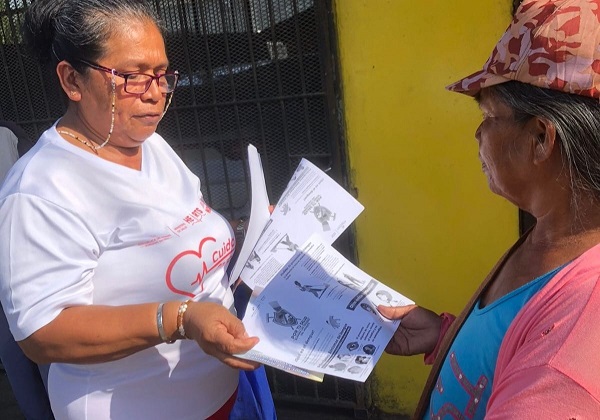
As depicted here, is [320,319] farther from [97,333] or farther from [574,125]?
[574,125]

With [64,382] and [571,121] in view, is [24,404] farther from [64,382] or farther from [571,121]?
[571,121]

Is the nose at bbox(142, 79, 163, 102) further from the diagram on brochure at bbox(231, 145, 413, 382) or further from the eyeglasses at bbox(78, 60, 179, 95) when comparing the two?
the diagram on brochure at bbox(231, 145, 413, 382)

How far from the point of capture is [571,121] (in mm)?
918

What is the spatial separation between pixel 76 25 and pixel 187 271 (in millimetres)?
671

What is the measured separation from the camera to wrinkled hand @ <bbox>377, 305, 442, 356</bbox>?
4.81 ft

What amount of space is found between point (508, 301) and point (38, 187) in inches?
40.4

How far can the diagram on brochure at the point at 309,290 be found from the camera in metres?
1.32

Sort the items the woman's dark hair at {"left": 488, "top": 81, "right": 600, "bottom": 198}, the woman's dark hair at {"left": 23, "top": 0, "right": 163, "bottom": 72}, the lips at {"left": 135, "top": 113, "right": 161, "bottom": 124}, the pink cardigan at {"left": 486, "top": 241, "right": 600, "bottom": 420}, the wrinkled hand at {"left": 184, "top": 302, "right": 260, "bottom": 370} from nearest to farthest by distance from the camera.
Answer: the pink cardigan at {"left": 486, "top": 241, "right": 600, "bottom": 420}
the woman's dark hair at {"left": 488, "top": 81, "right": 600, "bottom": 198}
the wrinkled hand at {"left": 184, "top": 302, "right": 260, "bottom": 370}
the woman's dark hair at {"left": 23, "top": 0, "right": 163, "bottom": 72}
the lips at {"left": 135, "top": 113, "right": 161, "bottom": 124}

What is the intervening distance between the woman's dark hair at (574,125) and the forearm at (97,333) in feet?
2.85

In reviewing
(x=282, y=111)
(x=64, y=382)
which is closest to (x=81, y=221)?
(x=64, y=382)

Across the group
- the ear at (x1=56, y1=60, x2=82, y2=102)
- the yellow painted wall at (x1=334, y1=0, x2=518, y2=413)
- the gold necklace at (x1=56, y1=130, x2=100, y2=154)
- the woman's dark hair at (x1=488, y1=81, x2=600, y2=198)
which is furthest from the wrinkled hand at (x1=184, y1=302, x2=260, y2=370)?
the yellow painted wall at (x1=334, y1=0, x2=518, y2=413)

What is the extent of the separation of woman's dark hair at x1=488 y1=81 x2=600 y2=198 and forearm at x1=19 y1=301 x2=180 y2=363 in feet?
2.85

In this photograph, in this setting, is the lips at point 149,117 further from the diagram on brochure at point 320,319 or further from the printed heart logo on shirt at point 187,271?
the diagram on brochure at point 320,319

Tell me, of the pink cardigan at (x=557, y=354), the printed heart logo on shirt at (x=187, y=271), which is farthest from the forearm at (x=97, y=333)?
the pink cardigan at (x=557, y=354)
